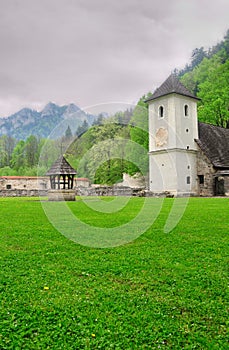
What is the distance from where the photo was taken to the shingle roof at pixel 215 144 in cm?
3177

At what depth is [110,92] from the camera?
14164 millimetres

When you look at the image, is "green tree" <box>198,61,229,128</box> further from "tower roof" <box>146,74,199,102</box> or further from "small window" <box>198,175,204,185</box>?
"small window" <box>198,175,204,185</box>

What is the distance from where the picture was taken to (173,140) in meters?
31.5

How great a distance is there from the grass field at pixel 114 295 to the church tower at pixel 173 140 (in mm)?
24816

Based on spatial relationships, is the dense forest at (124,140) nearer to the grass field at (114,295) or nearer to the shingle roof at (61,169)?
the shingle roof at (61,169)

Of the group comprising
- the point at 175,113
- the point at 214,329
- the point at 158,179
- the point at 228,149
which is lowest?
the point at 214,329

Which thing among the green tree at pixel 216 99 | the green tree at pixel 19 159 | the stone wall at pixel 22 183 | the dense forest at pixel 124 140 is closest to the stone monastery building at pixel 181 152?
the dense forest at pixel 124 140

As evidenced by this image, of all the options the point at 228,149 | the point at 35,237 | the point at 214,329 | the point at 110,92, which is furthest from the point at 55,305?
the point at 228,149

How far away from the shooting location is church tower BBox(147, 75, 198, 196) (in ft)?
103

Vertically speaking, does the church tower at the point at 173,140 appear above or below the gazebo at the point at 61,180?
above

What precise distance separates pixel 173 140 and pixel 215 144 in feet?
18.0

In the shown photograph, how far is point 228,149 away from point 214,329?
33449 millimetres

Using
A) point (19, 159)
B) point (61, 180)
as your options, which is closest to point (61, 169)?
point (61, 180)

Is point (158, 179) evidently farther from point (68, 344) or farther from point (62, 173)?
point (68, 344)
